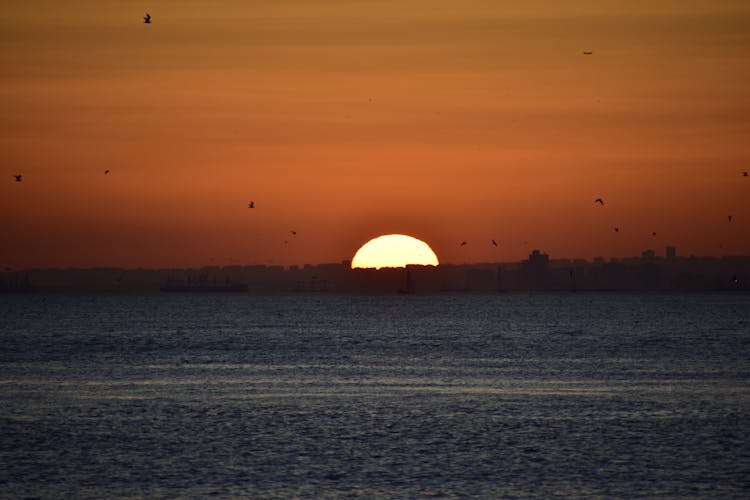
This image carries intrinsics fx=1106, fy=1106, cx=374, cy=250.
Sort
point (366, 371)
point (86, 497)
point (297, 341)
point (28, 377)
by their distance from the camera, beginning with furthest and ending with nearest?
point (297, 341), point (366, 371), point (28, 377), point (86, 497)

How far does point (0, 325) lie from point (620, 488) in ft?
539

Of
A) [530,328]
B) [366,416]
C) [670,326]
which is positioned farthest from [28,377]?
[670,326]

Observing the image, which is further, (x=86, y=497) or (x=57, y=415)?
(x=57, y=415)

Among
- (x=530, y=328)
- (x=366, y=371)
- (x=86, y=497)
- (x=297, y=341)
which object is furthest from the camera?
(x=530, y=328)

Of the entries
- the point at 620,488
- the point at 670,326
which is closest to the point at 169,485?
the point at 620,488

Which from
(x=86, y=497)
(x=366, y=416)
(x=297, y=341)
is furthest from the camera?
(x=297, y=341)

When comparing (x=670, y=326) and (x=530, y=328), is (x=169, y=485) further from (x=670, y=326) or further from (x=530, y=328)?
(x=670, y=326)

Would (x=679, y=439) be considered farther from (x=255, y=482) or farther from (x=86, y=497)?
(x=86, y=497)

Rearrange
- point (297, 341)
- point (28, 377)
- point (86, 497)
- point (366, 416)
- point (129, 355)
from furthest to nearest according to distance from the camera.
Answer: point (297, 341) < point (129, 355) < point (28, 377) < point (366, 416) < point (86, 497)

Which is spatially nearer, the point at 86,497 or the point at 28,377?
the point at 86,497

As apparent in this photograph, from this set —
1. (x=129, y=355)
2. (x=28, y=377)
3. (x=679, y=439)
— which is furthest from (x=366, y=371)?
(x=679, y=439)

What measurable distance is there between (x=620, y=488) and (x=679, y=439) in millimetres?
10592

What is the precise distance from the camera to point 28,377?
250ft

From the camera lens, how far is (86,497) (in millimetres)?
34594
